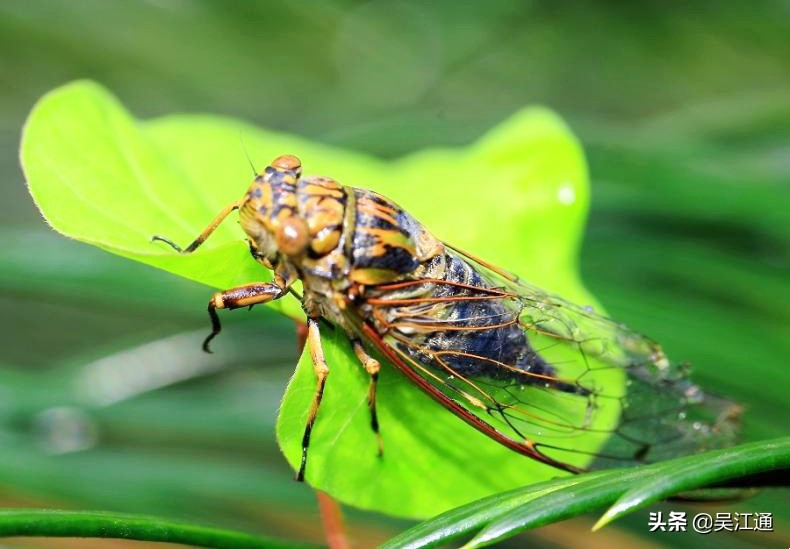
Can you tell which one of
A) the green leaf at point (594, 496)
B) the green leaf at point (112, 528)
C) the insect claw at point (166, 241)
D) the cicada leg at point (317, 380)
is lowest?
the green leaf at point (112, 528)

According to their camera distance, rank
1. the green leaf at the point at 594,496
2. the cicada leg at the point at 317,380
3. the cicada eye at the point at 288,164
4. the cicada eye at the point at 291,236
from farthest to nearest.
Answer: the cicada eye at the point at 288,164 → the cicada eye at the point at 291,236 → the cicada leg at the point at 317,380 → the green leaf at the point at 594,496

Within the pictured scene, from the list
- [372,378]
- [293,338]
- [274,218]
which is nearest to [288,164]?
[274,218]

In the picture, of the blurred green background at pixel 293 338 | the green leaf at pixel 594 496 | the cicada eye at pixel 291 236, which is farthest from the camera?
the blurred green background at pixel 293 338

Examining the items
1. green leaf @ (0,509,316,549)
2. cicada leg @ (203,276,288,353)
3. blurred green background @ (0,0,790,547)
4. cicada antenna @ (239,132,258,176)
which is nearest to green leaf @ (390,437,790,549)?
green leaf @ (0,509,316,549)

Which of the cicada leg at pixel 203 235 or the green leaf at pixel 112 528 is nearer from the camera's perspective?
the green leaf at pixel 112 528

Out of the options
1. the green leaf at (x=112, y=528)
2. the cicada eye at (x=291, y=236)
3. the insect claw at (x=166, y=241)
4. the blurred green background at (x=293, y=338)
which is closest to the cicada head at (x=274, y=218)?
the cicada eye at (x=291, y=236)

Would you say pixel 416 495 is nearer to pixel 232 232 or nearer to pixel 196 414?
pixel 232 232

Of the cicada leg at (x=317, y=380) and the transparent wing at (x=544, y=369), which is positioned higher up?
the transparent wing at (x=544, y=369)

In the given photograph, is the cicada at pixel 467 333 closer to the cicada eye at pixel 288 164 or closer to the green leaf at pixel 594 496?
the cicada eye at pixel 288 164
